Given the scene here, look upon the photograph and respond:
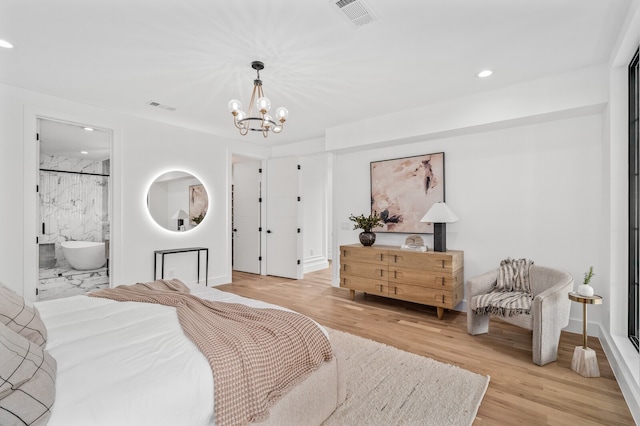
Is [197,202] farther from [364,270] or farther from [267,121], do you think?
[364,270]

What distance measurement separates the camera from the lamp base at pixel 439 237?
151 inches

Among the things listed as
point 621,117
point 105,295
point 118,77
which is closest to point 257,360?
point 105,295

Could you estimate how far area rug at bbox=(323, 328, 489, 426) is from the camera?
1920 millimetres

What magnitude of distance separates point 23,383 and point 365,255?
367 cm

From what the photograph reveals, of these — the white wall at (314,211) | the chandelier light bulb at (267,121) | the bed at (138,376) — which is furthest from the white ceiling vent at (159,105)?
Answer: the bed at (138,376)

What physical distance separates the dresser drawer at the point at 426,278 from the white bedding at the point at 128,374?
286 cm

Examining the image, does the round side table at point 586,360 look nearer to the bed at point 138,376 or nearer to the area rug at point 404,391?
the area rug at point 404,391

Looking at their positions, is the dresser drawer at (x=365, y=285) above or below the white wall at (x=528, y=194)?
below

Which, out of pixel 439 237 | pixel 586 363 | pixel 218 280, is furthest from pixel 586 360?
pixel 218 280

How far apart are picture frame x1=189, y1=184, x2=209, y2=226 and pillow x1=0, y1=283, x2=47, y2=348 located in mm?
3463

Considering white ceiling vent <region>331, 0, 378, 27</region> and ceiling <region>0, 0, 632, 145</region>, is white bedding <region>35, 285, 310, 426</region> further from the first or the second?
white ceiling vent <region>331, 0, 378, 27</region>

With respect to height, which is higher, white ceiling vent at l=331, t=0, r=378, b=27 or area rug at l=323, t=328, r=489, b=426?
white ceiling vent at l=331, t=0, r=378, b=27

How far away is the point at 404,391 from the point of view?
2195 millimetres

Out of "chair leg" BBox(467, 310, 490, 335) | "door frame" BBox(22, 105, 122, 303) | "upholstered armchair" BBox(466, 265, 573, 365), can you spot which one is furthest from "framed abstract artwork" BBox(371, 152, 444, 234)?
"door frame" BBox(22, 105, 122, 303)
